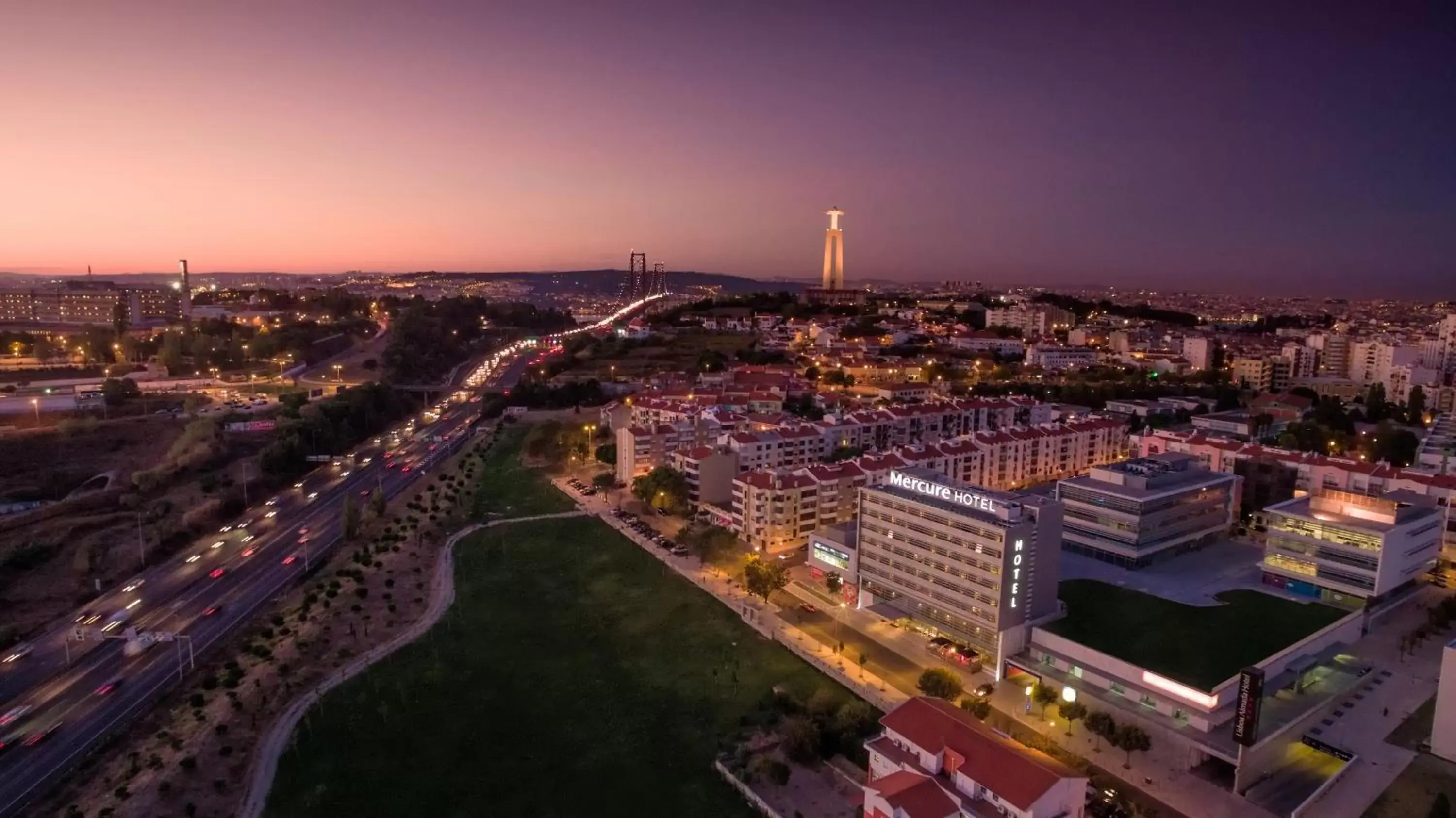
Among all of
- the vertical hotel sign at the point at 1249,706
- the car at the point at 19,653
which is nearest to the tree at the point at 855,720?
the vertical hotel sign at the point at 1249,706

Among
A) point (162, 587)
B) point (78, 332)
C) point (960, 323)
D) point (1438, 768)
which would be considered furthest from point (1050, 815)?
point (78, 332)

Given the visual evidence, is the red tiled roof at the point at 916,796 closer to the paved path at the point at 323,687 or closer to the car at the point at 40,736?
the paved path at the point at 323,687

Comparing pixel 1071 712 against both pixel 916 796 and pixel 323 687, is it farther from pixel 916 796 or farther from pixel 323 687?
pixel 323 687

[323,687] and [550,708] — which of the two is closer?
[550,708]

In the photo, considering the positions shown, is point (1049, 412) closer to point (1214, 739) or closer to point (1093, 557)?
point (1093, 557)

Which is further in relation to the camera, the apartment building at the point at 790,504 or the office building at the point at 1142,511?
the apartment building at the point at 790,504

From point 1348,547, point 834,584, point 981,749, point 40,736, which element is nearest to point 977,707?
point 981,749

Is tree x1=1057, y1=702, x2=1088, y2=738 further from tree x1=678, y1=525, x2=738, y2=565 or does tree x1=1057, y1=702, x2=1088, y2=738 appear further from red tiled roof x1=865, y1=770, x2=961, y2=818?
tree x1=678, y1=525, x2=738, y2=565
